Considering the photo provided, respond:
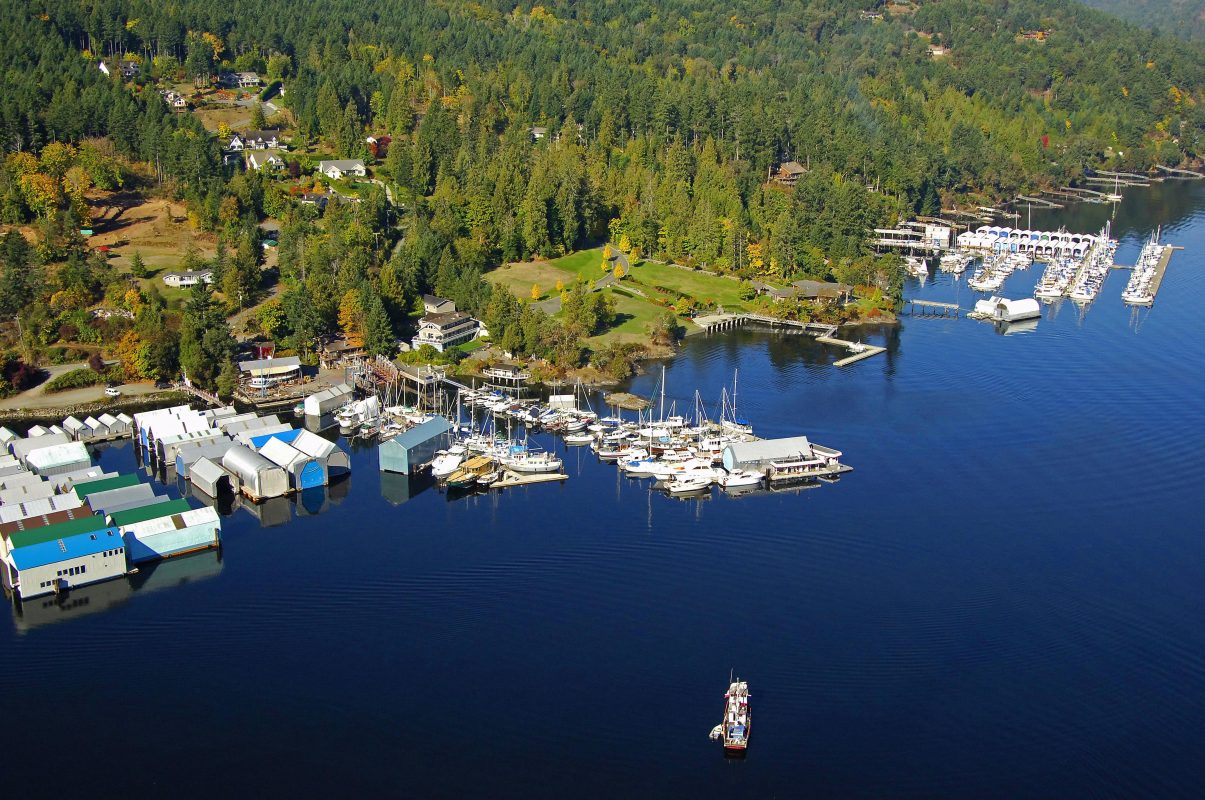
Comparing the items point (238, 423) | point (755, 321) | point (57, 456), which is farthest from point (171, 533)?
point (755, 321)

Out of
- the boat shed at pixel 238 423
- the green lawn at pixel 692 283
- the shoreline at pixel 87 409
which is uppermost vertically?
the boat shed at pixel 238 423

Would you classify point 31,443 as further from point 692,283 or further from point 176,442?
point 692,283

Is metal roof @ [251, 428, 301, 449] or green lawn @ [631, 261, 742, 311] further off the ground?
metal roof @ [251, 428, 301, 449]

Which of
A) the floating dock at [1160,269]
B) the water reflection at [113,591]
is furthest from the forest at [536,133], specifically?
the floating dock at [1160,269]

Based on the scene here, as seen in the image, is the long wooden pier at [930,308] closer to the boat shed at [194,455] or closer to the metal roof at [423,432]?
the metal roof at [423,432]

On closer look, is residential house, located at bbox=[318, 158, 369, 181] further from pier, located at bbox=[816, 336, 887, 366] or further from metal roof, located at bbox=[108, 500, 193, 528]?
metal roof, located at bbox=[108, 500, 193, 528]

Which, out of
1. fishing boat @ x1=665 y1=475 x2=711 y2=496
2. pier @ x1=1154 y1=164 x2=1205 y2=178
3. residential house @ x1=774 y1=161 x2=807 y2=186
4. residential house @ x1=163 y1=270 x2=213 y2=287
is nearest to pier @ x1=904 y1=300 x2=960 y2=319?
residential house @ x1=774 y1=161 x2=807 y2=186

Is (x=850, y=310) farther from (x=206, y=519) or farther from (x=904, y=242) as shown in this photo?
(x=206, y=519)
